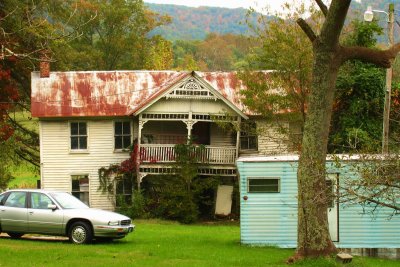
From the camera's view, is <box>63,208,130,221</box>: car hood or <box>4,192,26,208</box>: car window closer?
<box>63,208,130,221</box>: car hood

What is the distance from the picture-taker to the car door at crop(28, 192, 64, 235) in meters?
21.4

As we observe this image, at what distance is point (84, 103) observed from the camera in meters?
39.7

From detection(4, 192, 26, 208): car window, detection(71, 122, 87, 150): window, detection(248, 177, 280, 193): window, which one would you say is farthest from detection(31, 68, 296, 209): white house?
detection(4, 192, 26, 208): car window

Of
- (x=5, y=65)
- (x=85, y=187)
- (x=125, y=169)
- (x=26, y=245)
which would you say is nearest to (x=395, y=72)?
(x=125, y=169)

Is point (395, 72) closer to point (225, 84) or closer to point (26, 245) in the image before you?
point (225, 84)

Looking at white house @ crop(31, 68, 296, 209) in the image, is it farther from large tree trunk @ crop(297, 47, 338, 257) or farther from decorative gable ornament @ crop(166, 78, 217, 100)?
large tree trunk @ crop(297, 47, 338, 257)

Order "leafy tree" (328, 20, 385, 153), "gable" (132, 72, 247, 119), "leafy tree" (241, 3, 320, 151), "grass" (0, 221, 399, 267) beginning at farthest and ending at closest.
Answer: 1. "gable" (132, 72, 247, 119)
2. "leafy tree" (328, 20, 385, 153)
3. "leafy tree" (241, 3, 320, 151)
4. "grass" (0, 221, 399, 267)

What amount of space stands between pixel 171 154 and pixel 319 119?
1976 cm

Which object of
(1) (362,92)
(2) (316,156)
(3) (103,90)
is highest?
(3) (103,90)

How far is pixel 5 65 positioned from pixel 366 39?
750 inches

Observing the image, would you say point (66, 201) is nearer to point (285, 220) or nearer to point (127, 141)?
point (285, 220)

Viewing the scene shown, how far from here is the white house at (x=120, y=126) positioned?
3812 cm

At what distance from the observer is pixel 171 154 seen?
125 ft

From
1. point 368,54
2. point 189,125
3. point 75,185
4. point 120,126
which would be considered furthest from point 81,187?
point 368,54
